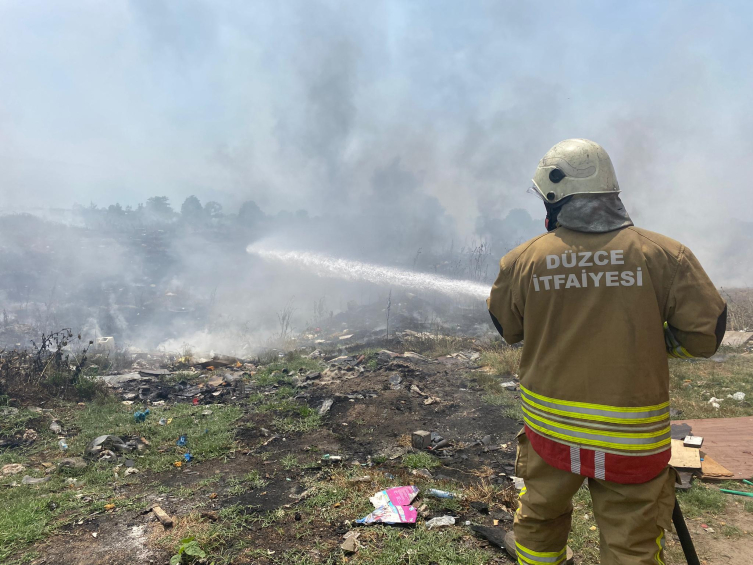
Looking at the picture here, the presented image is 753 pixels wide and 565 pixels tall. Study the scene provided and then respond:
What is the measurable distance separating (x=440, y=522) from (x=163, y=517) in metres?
2.14

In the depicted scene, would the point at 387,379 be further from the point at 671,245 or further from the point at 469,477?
the point at 671,245

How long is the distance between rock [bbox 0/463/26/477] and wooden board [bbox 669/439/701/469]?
21.7 feet

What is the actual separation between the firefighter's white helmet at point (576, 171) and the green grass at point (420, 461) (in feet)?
10.5

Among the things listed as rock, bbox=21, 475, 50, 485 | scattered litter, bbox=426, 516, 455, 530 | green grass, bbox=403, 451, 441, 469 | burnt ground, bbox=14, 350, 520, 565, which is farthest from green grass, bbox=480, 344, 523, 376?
rock, bbox=21, 475, 50, 485

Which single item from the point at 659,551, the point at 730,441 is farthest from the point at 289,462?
the point at 730,441

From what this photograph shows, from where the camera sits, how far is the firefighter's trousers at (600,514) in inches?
58.6

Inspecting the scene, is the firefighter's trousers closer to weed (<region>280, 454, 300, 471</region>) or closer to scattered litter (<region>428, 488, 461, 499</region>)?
scattered litter (<region>428, 488, 461, 499</region>)

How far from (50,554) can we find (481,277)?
70.0 feet

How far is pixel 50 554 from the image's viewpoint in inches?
109

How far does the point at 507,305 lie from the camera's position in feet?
6.37

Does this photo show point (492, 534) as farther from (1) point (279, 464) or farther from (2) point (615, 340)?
(1) point (279, 464)

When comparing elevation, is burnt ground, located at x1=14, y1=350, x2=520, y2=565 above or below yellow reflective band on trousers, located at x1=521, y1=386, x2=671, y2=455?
below

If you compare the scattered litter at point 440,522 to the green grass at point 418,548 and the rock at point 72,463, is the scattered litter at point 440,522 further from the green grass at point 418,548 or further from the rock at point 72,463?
the rock at point 72,463

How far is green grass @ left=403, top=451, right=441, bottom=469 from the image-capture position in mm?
4148
